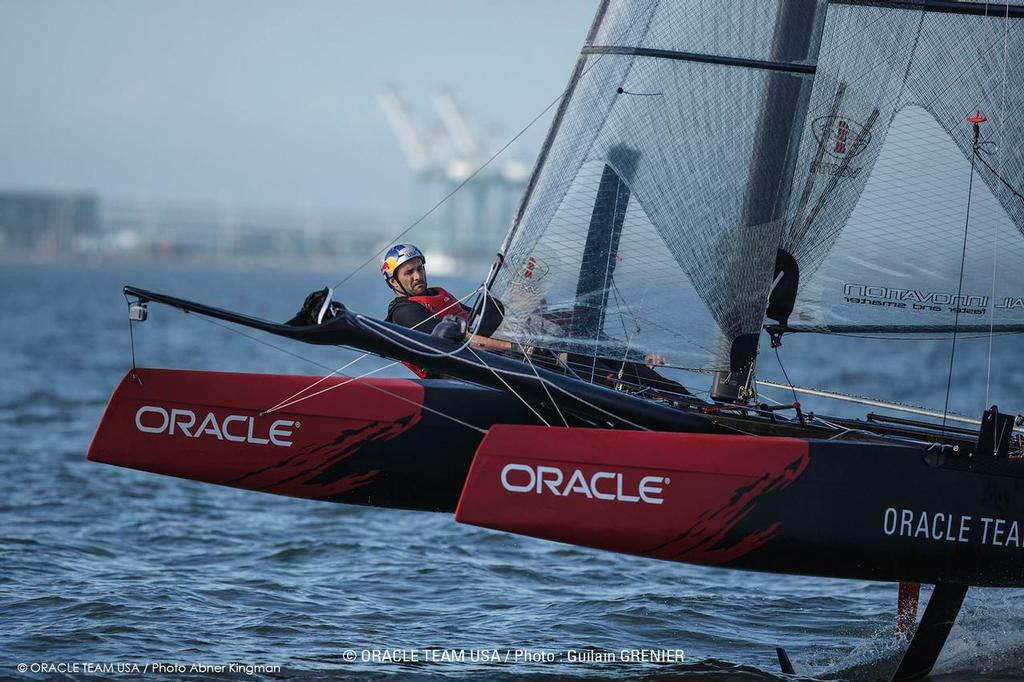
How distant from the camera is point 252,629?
14.9ft

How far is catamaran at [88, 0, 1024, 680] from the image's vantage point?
387 centimetres

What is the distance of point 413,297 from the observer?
467cm

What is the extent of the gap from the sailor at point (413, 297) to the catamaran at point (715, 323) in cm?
25

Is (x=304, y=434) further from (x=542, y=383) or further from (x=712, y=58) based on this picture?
(x=712, y=58)

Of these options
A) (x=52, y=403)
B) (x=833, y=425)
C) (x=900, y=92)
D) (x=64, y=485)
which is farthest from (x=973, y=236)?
(x=52, y=403)

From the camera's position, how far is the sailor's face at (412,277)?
15.3 ft

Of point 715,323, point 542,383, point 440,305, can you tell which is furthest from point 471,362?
point 715,323

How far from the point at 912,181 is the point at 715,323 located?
3.14 feet

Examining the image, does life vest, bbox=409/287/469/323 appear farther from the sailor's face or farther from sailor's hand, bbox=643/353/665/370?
sailor's hand, bbox=643/353/665/370

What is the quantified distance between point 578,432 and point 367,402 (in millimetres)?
925

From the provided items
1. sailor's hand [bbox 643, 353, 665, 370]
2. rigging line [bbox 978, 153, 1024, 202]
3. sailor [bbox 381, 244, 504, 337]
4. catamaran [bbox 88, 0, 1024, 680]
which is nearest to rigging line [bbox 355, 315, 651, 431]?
catamaran [bbox 88, 0, 1024, 680]

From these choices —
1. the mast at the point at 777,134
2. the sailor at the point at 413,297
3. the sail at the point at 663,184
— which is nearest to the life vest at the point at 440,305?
the sailor at the point at 413,297

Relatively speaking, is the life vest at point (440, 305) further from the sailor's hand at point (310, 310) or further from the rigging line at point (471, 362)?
the sailor's hand at point (310, 310)

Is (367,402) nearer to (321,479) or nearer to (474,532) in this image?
(321,479)
